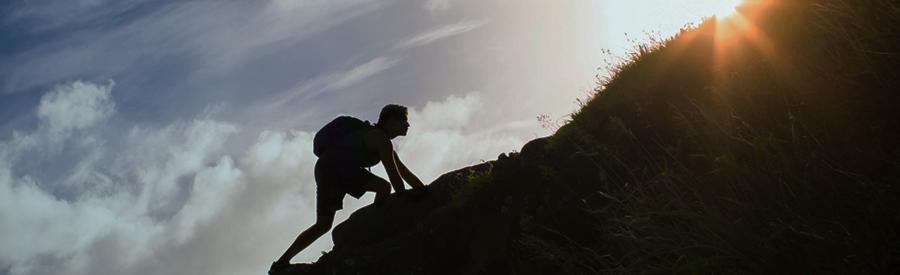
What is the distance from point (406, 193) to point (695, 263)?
545 cm

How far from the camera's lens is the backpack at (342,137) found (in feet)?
26.5

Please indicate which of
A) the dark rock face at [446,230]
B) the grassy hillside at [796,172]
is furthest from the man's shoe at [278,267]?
the grassy hillside at [796,172]

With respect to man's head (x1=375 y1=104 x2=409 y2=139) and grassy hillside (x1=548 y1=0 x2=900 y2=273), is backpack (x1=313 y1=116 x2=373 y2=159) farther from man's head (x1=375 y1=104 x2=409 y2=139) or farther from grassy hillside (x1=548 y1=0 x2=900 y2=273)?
grassy hillside (x1=548 y1=0 x2=900 y2=273)

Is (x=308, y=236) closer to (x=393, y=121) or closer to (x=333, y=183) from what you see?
(x=333, y=183)

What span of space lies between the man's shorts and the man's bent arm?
49 centimetres

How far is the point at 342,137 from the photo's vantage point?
810cm

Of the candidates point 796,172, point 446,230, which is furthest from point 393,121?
point 796,172

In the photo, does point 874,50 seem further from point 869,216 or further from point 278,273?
point 278,273

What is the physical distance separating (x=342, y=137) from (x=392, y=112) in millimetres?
647

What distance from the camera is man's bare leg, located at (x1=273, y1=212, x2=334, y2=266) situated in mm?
7879

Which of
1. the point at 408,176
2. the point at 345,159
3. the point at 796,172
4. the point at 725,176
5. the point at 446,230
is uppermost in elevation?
the point at 345,159

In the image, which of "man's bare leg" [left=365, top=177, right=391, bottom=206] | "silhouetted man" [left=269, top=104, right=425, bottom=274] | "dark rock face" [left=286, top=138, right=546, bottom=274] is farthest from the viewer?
"man's bare leg" [left=365, top=177, right=391, bottom=206]

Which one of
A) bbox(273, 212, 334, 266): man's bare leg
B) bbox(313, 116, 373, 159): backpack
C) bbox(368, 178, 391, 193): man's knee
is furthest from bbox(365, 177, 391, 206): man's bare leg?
bbox(273, 212, 334, 266): man's bare leg

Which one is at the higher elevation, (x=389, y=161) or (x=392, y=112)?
(x=392, y=112)
